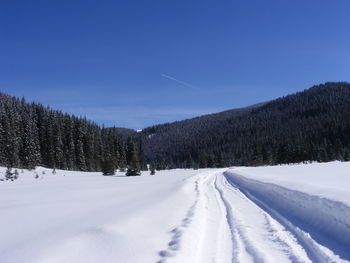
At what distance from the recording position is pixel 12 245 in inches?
215

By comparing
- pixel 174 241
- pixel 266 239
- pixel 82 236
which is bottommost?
pixel 266 239

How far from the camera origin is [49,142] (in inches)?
2911

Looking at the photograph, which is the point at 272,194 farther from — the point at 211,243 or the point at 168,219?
the point at 211,243

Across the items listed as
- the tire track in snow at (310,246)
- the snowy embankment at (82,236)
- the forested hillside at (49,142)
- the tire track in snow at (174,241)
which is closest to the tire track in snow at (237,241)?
the tire track in snow at (310,246)

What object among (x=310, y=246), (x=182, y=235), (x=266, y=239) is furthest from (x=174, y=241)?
(x=310, y=246)

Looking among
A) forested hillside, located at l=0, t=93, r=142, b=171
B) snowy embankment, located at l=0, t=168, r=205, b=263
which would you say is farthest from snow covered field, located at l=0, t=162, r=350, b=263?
forested hillside, located at l=0, t=93, r=142, b=171

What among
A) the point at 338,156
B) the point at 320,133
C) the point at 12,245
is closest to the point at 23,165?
the point at 12,245

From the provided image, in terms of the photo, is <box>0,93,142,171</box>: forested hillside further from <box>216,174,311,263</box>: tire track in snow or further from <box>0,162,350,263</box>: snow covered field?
<box>216,174,311,263</box>: tire track in snow

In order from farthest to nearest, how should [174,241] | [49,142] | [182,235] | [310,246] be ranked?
1. [49,142]
2. [182,235]
3. [174,241]
4. [310,246]

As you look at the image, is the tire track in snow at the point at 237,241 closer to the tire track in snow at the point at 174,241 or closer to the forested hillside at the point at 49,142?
the tire track in snow at the point at 174,241

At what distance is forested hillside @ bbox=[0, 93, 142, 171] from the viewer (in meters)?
63.4

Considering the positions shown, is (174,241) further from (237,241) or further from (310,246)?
(310,246)

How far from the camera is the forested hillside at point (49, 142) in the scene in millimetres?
63438

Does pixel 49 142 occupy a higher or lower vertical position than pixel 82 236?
higher
